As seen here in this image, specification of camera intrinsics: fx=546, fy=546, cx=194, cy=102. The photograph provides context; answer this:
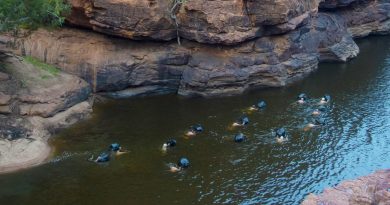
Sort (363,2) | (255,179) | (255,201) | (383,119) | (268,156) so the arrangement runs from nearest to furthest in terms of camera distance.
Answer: (255,201) < (255,179) < (268,156) < (383,119) < (363,2)

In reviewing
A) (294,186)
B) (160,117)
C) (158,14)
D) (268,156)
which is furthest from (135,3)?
(294,186)

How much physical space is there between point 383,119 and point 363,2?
21889 mm

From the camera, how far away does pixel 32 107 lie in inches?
1264

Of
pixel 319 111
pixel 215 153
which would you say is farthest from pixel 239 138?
pixel 319 111

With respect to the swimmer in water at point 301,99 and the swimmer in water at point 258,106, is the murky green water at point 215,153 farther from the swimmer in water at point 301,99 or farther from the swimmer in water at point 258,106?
the swimmer in water at point 301,99

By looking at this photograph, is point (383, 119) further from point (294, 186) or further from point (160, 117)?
point (160, 117)

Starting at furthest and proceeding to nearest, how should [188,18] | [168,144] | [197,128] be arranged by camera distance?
[188,18] → [197,128] → [168,144]

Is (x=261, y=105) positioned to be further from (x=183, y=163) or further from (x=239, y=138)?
(x=183, y=163)

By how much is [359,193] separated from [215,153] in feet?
40.4

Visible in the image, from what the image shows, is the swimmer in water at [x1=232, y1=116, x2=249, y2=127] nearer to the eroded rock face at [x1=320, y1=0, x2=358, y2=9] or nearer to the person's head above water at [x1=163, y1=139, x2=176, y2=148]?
the person's head above water at [x1=163, y1=139, x2=176, y2=148]

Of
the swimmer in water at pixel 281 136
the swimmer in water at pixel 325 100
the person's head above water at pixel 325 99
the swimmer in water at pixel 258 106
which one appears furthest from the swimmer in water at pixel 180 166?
the person's head above water at pixel 325 99

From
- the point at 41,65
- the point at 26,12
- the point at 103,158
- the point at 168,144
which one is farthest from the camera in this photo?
the point at 41,65

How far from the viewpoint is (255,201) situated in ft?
82.1

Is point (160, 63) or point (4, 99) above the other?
point (160, 63)
